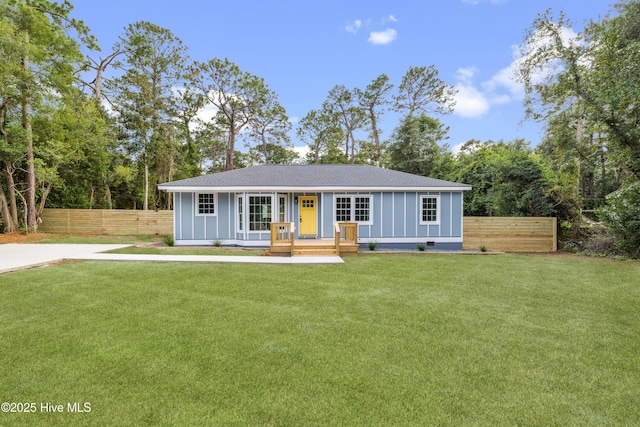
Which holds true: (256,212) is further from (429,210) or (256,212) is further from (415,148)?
(415,148)

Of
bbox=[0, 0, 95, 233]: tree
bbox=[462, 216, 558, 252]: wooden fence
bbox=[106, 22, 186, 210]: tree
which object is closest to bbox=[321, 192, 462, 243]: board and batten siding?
bbox=[462, 216, 558, 252]: wooden fence

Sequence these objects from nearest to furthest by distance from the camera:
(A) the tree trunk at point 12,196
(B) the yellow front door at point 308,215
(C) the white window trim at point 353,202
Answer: (C) the white window trim at point 353,202, (B) the yellow front door at point 308,215, (A) the tree trunk at point 12,196

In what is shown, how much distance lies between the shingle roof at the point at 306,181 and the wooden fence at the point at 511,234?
1868 millimetres

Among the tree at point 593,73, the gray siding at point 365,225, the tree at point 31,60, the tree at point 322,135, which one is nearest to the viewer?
the tree at point 593,73

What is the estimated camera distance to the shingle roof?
11.9m

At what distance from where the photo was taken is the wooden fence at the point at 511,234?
12750mm

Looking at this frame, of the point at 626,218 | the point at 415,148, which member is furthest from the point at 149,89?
the point at 626,218

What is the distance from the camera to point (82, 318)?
13.6ft

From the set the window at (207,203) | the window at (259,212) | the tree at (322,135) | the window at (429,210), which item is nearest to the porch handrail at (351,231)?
the window at (259,212)

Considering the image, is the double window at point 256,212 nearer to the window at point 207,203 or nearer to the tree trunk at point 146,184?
the window at point 207,203

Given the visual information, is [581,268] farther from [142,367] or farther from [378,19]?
[378,19]

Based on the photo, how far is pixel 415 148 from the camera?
2400 centimetres

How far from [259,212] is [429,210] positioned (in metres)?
7.01

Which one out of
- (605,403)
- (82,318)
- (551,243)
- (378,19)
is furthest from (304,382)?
(378,19)
